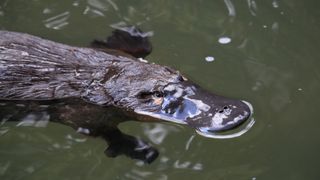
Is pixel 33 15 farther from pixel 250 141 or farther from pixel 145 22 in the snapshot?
pixel 250 141

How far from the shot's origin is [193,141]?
11.8 ft

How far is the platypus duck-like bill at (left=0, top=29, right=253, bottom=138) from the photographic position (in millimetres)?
3480

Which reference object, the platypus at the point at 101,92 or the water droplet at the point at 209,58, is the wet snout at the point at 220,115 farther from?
the water droplet at the point at 209,58

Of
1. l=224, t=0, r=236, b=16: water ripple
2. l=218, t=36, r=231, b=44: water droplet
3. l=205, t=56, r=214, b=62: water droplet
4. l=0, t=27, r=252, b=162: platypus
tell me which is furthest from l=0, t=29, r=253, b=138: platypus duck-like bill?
l=224, t=0, r=236, b=16: water ripple

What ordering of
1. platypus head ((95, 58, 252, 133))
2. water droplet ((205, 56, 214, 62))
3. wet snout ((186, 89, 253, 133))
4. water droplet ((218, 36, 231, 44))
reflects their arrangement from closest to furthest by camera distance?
wet snout ((186, 89, 253, 133))
platypus head ((95, 58, 252, 133))
water droplet ((205, 56, 214, 62))
water droplet ((218, 36, 231, 44))

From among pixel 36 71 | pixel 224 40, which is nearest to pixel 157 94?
pixel 36 71

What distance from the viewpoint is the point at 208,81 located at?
3982 mm

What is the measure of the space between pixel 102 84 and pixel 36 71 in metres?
0.41

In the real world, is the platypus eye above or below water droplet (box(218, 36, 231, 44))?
above

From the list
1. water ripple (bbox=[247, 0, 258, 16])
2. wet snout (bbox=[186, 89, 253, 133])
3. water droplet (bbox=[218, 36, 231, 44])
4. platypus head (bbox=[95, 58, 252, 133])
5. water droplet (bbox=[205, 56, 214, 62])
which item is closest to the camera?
wet snout (bbox=[186, 89, 253, 133])

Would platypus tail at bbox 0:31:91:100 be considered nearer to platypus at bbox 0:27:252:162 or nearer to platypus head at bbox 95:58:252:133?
platypus at bbox 0:27:252:162

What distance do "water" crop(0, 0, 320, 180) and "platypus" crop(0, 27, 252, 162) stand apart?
0.38 feet

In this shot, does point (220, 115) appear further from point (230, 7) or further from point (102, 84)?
point (230, 7)

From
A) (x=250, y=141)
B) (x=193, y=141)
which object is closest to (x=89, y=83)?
(x=193, y=141)
